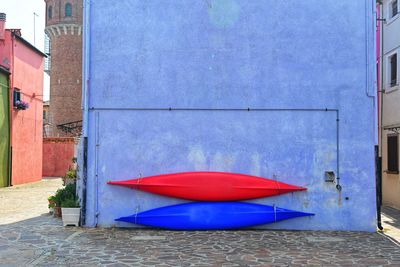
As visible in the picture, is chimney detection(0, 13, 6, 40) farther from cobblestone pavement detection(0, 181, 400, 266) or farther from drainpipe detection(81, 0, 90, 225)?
cobblestone pavement detection(0, 181, 400, 266)

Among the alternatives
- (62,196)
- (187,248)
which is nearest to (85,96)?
(62,196)

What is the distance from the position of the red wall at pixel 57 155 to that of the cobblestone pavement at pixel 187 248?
25.2m

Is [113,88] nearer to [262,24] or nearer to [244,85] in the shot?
[244,85]

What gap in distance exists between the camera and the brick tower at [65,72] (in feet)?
165

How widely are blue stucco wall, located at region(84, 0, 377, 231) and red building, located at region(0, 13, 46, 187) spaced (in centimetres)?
1489

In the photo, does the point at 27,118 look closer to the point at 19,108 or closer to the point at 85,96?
the point at 19,108

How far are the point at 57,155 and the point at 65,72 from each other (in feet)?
53.6

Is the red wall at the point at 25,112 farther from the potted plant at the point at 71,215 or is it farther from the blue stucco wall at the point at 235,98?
the blue stucco wall at the point at 235,98

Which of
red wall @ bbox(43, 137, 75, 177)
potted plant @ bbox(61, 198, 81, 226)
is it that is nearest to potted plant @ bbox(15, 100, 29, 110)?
red wall @ bbox(43, 137, 75, 177)

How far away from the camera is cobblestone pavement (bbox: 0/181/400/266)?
8.24 meters

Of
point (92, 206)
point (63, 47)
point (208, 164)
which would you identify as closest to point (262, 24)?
point (208, 164)

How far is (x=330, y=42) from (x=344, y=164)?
2879 millimetres

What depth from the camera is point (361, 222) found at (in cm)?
1138

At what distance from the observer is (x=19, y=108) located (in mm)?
26219
